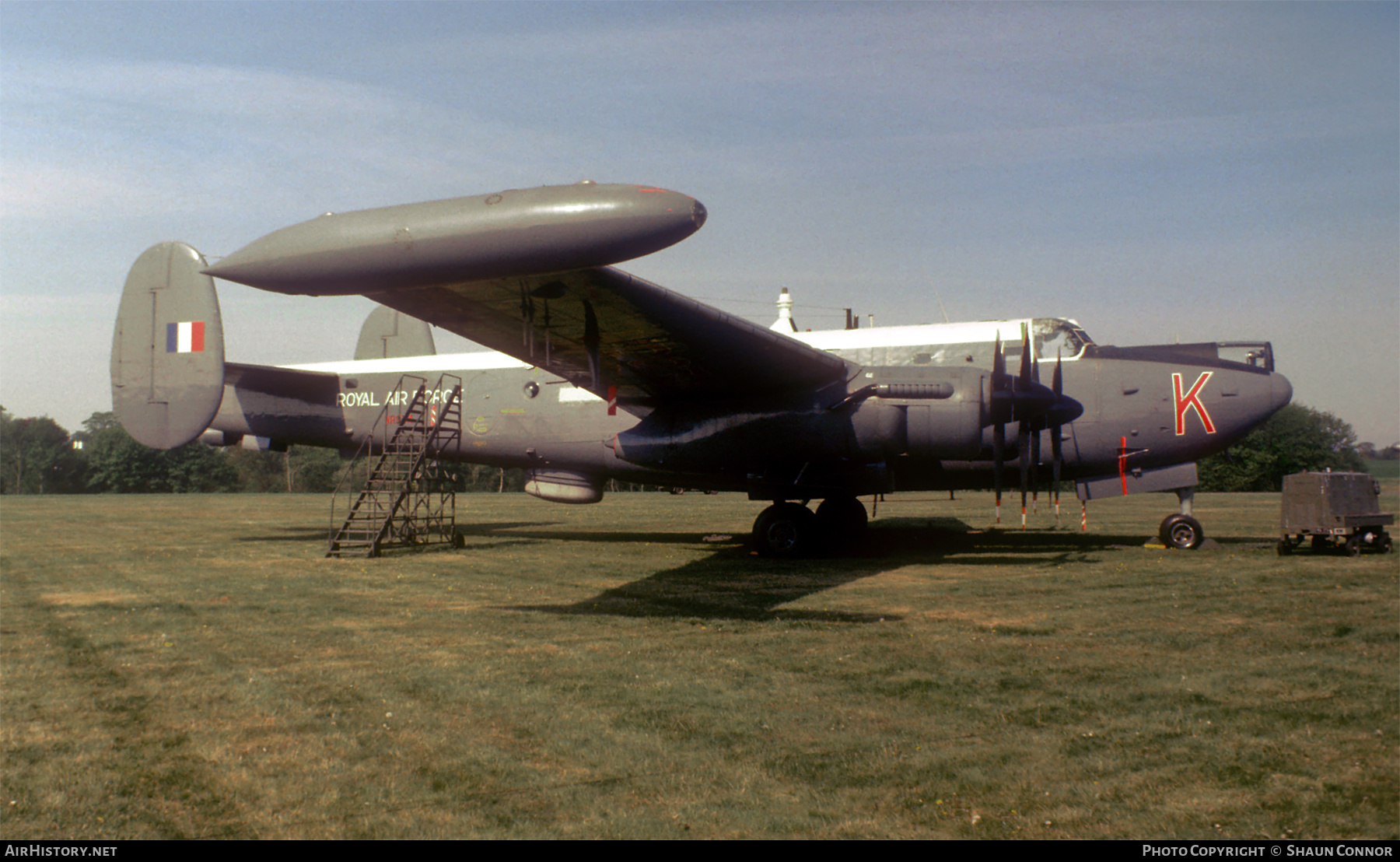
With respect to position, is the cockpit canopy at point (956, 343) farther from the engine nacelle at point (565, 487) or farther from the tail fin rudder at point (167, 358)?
the tail fin rudder at point (167, 358)

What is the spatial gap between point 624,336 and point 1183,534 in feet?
34.3

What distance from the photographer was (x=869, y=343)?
15.6 m

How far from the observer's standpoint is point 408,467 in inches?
712

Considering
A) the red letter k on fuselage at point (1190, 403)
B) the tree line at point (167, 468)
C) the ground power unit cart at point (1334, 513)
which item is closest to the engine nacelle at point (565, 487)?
the red letter k on fuselage at point (1190, 403)

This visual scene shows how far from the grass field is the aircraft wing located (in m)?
3.18

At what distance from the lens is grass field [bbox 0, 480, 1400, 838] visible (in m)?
3.98

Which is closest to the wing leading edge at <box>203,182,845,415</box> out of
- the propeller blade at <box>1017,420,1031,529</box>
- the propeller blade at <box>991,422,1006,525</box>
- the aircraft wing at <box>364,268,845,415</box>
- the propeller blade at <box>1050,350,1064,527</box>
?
the aircraft wing at <box>364,268,845,415</box>

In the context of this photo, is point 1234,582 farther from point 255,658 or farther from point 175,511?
point 175,511

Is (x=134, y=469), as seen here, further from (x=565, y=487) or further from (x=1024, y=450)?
(x=1024, y=450)

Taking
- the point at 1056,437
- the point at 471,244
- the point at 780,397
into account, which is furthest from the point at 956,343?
the point at 471,244

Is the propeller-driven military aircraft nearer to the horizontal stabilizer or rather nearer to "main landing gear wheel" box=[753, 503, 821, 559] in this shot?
"main landing gear wheel" box=[753, 503, 821, 559]

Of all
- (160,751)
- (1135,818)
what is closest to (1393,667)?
(1135,818)

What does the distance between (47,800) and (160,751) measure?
712mm

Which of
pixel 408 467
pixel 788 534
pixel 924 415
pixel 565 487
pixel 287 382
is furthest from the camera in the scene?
pixel 287 382
